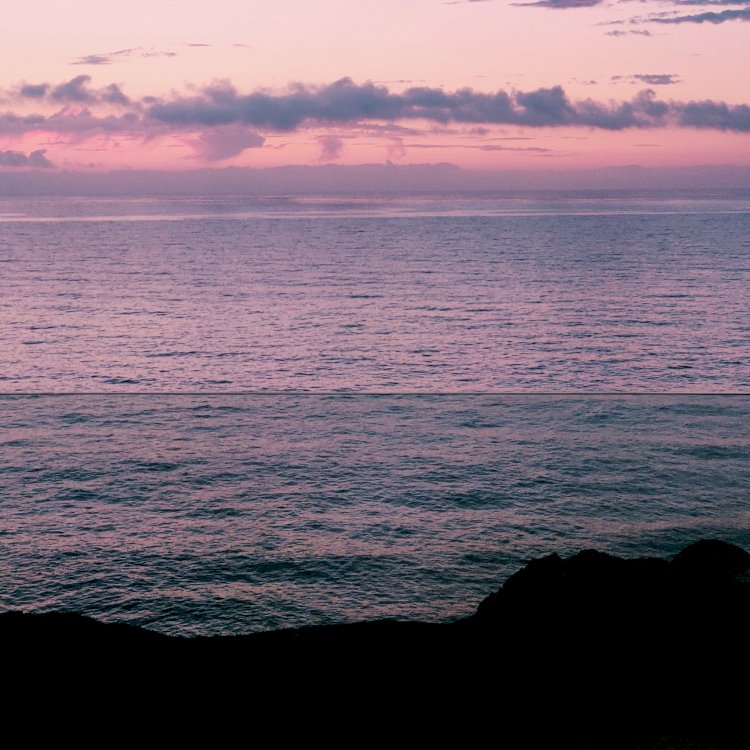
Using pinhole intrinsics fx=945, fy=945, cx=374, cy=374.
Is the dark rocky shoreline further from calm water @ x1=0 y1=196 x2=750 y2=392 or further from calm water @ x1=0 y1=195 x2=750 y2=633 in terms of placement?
calm water @ x1=0 y1=196 x2=750 y2=392

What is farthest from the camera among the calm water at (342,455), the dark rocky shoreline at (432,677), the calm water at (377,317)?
the calm water at (377,317)

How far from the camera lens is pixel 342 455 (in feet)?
63.6

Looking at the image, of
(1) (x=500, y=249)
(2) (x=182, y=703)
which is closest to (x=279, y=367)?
(2) (x=182, y=703)

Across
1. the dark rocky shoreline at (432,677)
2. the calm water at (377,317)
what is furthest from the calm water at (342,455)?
the dark rocky shoreline at (432,677)

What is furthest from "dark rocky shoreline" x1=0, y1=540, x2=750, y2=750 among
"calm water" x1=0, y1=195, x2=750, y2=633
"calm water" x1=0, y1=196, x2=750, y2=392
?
"calm water" x1=0, y1=196, x2=750, y2=392

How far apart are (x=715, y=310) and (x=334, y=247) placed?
62746 millimetres

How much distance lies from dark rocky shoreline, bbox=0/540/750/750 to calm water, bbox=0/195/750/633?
1.94 metres

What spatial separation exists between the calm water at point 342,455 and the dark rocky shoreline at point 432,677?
76.3 inches

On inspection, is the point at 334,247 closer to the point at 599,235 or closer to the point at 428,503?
the point at 599,235

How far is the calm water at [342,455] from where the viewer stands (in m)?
13.2

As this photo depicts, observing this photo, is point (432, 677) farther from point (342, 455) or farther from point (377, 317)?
point (377, 317)

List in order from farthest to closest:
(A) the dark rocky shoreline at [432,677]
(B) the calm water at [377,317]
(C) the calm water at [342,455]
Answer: (B) the calm water at [377,317] < (C) the calm water at [342,455] < (A) the dark rocky shoreline at [432,677]

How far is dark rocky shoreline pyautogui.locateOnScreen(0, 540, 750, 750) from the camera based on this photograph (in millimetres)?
8602

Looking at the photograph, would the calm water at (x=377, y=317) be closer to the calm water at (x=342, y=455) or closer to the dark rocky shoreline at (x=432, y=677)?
the calm water at (x=342, y=455)
